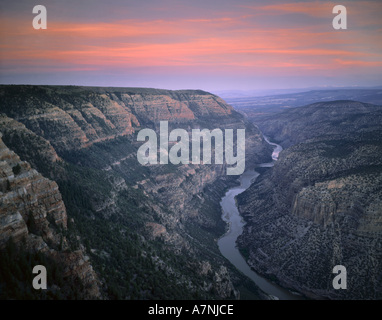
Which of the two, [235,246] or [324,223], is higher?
[324,223]

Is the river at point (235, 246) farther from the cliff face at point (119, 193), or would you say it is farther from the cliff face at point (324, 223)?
the cliff face at point (119, 193)

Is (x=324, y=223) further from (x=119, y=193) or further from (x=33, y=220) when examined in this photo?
(x=33, y=220)

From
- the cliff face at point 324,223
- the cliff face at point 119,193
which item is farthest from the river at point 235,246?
the cliff face at point 119,193

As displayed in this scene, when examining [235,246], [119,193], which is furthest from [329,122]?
[119,193]

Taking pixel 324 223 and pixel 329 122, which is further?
pixel 329 122

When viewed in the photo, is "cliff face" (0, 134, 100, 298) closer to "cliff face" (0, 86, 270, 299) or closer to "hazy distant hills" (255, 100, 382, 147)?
"cliff face" (0, 86, 270, 299)

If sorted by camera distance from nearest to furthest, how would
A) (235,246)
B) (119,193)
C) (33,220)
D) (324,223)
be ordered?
1. (33,220)
2. (119,193)
3. (324,223)
4. (235,246)

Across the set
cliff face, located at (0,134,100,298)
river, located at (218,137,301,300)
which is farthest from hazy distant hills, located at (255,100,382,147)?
cliff face, located at (0,134,100,298)
